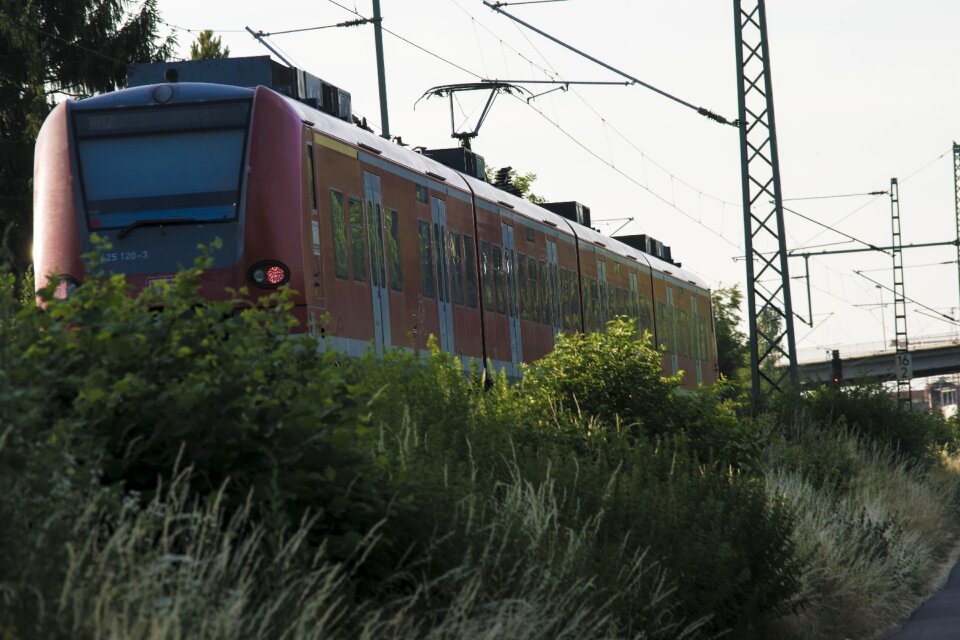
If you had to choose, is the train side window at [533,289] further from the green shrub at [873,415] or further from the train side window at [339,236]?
the train side window at [339,236]

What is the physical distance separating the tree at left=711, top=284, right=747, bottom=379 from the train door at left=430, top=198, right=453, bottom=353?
50.5m

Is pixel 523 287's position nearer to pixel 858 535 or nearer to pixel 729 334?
pixel 858 535

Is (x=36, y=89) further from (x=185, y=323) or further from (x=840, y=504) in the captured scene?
(x=185, y=323)

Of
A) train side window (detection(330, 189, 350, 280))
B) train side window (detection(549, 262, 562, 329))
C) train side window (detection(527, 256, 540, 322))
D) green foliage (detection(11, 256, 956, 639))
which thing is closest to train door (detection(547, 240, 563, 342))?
train side window (detection(549, 262, 562, 329))

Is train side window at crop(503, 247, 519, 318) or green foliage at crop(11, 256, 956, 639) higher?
train side window at crop(503, 247, 519, 318)

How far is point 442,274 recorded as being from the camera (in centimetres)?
1911

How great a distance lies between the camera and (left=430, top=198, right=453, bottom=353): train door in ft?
62.1

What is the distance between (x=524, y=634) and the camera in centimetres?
710

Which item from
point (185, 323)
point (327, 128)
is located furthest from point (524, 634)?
point (327, 128)

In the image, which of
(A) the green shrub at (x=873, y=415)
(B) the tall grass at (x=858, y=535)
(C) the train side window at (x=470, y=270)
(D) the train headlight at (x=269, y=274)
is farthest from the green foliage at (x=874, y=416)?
(D) the train headlight at (x=269, y=274)

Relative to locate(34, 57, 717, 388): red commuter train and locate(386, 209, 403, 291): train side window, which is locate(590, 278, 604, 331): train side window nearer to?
locate(34, 57, 717, 388): red commuter train

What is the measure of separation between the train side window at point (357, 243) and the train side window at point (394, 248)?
0.83m

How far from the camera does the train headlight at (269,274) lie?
14.1 metres

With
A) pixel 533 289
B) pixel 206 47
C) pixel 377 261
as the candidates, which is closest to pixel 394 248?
pixel 377 261
